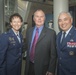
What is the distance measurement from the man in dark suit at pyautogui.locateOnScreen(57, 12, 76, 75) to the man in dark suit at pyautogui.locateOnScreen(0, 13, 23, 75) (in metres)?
0.58

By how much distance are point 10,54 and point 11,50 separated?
58 mm

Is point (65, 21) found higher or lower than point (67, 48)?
higher

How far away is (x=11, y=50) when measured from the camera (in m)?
2.51

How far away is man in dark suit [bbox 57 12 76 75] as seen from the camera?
2.31m

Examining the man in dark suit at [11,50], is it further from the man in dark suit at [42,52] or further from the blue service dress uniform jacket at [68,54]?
the blue service dress uniform jacket at [68,54]

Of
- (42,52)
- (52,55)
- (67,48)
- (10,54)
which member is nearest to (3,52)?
(10,54)

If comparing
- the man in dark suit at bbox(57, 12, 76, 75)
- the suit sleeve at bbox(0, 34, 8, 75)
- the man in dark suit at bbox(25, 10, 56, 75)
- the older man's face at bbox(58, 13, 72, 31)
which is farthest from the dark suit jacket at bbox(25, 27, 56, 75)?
the suit sleeve at bbox(0, 34, 8, 75)

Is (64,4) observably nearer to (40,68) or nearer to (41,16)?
(41,16)

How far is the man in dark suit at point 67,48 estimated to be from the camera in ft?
7.58

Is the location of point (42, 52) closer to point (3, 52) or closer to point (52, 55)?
point (52, 55)

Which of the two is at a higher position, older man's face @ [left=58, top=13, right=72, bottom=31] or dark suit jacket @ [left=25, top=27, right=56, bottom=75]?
older man's face @ [left=58, top=13, right=72, bottom=31]

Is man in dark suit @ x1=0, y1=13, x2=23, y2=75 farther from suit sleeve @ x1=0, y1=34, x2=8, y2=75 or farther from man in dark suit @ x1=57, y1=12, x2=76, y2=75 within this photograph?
man in dark suit @ x1=57, y1=12, x2=76, y2=75

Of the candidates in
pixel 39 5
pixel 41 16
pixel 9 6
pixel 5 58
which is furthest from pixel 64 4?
pixel 39 5

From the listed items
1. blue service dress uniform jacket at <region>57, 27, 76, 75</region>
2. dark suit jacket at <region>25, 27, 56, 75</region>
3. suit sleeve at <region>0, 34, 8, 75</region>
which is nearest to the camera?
blue service dress uniform jacket at <region>57, 27, 76, 75</region>
